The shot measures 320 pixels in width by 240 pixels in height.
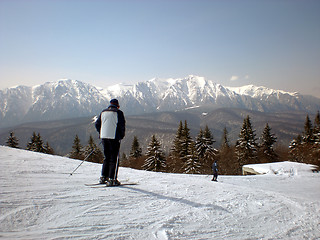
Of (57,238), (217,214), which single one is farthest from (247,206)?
(57,238)

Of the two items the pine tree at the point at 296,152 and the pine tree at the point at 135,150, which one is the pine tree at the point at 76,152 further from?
the pine tree at the point at 296,152

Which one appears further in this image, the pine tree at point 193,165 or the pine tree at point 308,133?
the pine tree at point 308,133

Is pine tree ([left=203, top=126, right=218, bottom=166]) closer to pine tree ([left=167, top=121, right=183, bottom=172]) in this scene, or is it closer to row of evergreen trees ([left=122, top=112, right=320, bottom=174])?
row of evergreen trees ([left=122, top=112, right=320, bottom=174])

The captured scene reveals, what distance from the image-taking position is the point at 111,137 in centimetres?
500

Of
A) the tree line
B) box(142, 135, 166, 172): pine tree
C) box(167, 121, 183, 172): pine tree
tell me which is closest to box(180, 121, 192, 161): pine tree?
the tree line

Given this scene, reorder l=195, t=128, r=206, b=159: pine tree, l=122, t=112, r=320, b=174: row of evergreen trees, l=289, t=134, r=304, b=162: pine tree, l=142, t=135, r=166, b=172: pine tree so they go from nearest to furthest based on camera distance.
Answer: l=142, t=135, r=166, b=172: pine tree
l=122, t=112, r=320, b=174: row of evergreen trees
l=195, t=128, r=206, b=159: pine tree
l=289, t=134, r=304, b=162: pine tree

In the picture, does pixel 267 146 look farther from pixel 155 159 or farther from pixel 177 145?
pixel 155 159

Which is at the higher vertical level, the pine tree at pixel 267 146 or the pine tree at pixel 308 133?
the pine tree at pixel 308 133

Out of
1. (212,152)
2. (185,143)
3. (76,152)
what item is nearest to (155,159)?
(185,143)

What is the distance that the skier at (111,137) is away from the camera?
197 inches

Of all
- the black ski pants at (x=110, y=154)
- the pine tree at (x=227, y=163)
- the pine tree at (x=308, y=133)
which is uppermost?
the pine tree at (x=308, y=133)

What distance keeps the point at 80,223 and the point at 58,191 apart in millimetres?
1780

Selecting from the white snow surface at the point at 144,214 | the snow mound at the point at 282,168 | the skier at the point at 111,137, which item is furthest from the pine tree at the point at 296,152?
the skier at the point at 111,137

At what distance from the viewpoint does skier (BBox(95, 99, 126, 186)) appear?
197 inches
